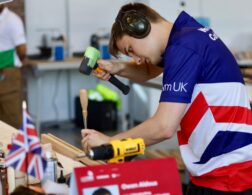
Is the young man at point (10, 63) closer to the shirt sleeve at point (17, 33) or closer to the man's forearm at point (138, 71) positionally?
the shirt sleeve at point (17, 33)

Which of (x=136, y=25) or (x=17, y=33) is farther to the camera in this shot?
(x=17, y=33)

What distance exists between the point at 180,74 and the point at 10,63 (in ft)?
12.4

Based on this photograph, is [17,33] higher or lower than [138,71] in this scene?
lower

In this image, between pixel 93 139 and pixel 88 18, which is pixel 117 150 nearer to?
pixel 93 139

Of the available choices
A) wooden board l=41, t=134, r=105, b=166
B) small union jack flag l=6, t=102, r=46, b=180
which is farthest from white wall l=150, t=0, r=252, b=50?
small union jack flag l=6, t=102, r=46, b=180

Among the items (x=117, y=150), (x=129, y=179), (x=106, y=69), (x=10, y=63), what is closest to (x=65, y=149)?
(x=106, y=69)

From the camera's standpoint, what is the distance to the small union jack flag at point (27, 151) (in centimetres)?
A: 145

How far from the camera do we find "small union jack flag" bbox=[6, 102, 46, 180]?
1445 mm

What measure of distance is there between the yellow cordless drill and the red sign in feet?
0.34

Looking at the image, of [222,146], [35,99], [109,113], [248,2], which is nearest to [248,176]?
[222,146]

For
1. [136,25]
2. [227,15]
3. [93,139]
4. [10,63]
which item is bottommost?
[10,63]

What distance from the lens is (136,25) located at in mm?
1945

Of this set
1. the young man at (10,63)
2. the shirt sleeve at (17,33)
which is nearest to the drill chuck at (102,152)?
the young man at (10,63)

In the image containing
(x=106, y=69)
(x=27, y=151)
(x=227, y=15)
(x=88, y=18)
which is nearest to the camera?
(x=27, y=151)
